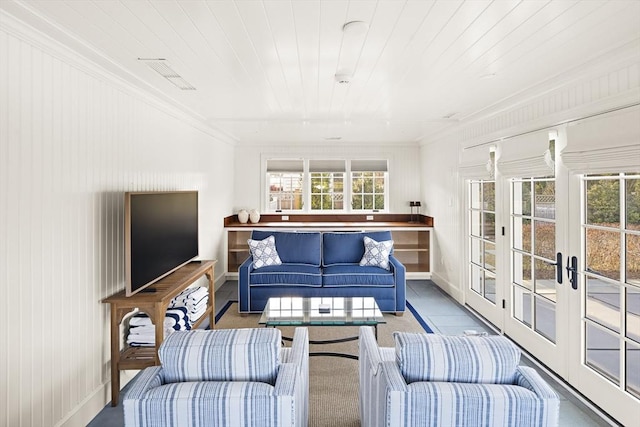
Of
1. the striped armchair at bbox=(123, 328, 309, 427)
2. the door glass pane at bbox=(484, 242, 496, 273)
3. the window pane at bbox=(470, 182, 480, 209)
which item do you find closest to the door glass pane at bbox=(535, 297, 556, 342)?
the door glass pane at bbox=(484, 242, 496, 273)

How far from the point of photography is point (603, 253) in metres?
2.73

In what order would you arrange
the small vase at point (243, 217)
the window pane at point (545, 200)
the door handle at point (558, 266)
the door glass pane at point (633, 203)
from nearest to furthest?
the door glass pane at point (633, 203) → the door handle at point (558, 266) → the window pane at point (545, 200) → the small vase at point (243, 217)

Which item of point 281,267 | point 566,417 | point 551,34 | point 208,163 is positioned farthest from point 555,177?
point 208,163

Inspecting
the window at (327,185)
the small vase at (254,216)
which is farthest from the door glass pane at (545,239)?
the small vase at (254,216)

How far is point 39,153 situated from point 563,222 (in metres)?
3.58

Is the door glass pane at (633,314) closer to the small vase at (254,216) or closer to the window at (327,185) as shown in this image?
the window at (327,185)

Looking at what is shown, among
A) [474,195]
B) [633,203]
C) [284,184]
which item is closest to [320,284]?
[474,195]

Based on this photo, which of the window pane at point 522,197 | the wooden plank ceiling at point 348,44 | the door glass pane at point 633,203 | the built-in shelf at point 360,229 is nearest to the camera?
the wooden plank ceiling at point 348,44

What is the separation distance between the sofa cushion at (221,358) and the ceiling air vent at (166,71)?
193 cm

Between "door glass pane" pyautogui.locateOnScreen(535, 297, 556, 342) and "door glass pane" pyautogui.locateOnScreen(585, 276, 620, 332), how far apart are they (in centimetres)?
45

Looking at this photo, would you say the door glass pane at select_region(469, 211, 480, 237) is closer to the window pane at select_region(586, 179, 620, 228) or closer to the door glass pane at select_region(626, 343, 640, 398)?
the window pane at select_region(586, 179, 620, 228)

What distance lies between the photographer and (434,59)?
271cm

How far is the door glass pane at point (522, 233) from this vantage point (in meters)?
3.69

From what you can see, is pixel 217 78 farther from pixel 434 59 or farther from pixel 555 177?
pixel 555 177
